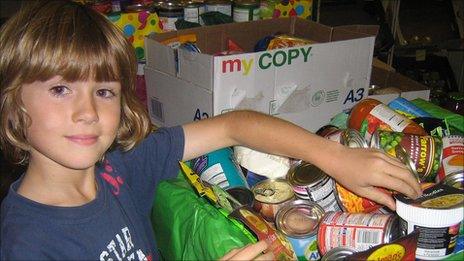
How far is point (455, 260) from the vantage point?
0.71 meters

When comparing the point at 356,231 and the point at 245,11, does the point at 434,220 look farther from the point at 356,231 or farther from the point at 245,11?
the point at 245,11

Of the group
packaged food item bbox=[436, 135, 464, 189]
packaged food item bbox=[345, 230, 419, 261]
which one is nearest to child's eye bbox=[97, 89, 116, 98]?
packaged food item bbox=[345, 230, 419, 261]

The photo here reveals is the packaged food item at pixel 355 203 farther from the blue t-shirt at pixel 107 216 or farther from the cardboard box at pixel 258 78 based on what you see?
the cardboard box at pixel 258 78

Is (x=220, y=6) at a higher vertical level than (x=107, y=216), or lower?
higher

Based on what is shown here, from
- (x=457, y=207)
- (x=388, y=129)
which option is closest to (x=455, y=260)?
(x=457, y=207)

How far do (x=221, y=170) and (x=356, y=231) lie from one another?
34 centimetres

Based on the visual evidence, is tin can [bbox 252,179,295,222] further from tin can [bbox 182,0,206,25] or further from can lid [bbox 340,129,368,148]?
tin can [bbox 182,0,206,25]

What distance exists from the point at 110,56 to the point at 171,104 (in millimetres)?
653

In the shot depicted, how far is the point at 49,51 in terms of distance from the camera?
0.79 meters

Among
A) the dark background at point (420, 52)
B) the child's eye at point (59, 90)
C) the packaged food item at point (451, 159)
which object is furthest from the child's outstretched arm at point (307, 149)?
the dark background at point (420, 52)

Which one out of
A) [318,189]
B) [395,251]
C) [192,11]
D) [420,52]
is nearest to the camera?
[395,251]

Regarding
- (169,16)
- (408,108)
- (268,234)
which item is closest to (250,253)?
(268,234)

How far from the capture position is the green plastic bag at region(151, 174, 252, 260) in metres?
0.82

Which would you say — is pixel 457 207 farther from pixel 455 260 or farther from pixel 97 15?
pixel 97 15
